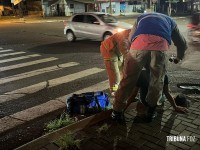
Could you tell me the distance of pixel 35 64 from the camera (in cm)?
967

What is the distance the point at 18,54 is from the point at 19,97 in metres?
6.02

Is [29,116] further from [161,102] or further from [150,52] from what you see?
[150,52]

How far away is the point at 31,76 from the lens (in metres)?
8.02

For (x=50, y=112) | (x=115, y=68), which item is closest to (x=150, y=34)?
(x=115, y=68)

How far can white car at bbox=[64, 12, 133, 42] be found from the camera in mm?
13413

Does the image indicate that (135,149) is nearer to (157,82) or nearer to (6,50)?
(157,82)

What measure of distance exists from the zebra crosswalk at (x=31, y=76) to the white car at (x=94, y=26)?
3773 millimetres

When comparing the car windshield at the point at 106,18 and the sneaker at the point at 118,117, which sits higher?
the car windshield at the point at 106,18

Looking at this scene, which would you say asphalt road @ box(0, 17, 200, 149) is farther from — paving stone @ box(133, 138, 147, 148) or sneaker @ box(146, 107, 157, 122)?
paving stone @ box(133, 138, 147, 148)

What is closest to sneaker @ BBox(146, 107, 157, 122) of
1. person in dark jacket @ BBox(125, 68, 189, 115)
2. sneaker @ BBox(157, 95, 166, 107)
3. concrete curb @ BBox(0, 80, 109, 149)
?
person in dark jacket @ BBox(125, 68, 189, 115)

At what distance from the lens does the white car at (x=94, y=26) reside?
1341cm

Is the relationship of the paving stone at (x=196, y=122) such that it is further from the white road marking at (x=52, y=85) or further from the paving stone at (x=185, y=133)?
the white road marking at (x=52, y=85)

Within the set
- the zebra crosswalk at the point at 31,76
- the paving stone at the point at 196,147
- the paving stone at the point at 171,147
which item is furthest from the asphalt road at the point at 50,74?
the paving stone at the point at 196,147

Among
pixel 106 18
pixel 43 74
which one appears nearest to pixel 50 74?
pixel 43 74
